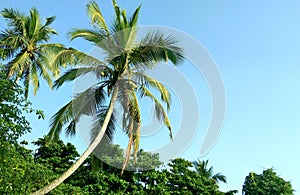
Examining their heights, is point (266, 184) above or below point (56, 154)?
above

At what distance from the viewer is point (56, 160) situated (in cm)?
1756

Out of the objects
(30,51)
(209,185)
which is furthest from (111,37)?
(209,185)

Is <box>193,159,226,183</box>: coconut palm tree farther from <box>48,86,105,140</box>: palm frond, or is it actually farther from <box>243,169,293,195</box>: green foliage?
<box>48,86,105,140</box>: palm frond

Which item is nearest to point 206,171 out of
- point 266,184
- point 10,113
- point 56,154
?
point 266,184

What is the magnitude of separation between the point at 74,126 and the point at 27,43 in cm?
591

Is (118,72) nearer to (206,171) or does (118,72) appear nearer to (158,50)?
(158,50)

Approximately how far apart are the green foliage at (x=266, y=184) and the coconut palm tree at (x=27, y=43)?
1647 centimetres

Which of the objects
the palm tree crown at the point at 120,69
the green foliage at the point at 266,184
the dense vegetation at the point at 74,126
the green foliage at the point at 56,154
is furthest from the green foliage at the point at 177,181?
the green foliage at the point at 266,184

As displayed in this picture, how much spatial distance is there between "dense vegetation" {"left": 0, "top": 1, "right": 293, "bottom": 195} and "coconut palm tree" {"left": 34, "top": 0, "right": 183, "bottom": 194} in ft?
0.10

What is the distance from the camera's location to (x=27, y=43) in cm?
1605

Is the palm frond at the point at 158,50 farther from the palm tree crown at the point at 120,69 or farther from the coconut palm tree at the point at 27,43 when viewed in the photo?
the coconut palm tree at the point at 27,43

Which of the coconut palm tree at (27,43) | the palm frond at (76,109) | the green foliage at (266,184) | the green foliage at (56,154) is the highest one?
the green foliage at (266,184)

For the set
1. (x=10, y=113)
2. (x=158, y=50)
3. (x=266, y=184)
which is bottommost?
(x=10, y=113)

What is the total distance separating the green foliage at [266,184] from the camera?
86.2 ft
